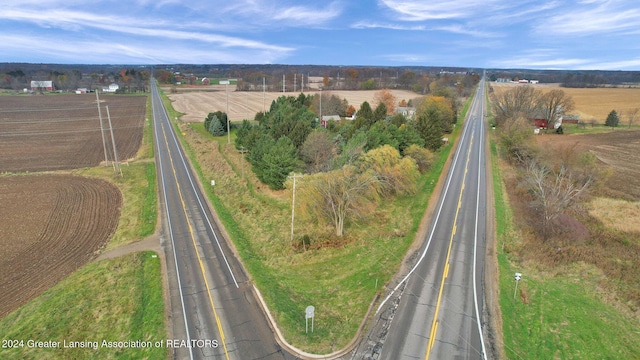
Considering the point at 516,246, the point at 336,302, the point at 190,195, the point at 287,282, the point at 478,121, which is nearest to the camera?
the point at 336,302

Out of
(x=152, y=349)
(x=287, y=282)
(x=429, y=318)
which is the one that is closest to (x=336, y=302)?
(x=287, y=282)

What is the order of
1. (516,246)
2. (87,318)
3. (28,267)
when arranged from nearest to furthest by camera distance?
(87,318)
(28,267)
(516,246)

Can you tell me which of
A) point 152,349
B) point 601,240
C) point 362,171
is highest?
point 362,171

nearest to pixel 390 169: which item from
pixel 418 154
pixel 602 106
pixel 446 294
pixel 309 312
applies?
pixel 418 154

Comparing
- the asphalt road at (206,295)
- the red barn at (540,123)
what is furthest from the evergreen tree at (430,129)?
the red barn at (540,123)

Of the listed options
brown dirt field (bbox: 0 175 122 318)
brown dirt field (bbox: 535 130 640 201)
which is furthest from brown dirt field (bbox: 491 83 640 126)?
brown dirt field (bbox: 0 175 122 318)

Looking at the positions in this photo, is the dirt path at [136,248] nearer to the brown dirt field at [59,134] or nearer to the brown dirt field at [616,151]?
the brown dirt field at [59,134]

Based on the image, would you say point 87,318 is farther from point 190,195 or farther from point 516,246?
point 516,246

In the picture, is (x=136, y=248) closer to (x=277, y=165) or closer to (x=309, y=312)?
(x=277, y=165)
